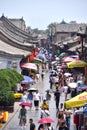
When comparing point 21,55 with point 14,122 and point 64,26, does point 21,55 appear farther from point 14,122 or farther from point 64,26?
point 64,26

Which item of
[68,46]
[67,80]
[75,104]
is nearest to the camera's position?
[75,104]

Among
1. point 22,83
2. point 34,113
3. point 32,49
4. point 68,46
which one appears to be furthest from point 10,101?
point 68,46

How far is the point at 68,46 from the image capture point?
274ft

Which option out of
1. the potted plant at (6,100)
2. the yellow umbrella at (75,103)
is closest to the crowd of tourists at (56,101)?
the yellow umbrella at (75,103)

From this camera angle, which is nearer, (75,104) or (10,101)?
(75,104)

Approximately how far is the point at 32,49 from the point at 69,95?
19409 mm

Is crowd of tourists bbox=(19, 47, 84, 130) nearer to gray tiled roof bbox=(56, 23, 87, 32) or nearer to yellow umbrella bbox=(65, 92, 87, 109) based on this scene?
yellow umbrella bbox=(65, 92, 87, 109)

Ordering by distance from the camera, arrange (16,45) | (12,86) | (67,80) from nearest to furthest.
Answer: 1. (12,86)
2. (67,80)
3. (16,45)

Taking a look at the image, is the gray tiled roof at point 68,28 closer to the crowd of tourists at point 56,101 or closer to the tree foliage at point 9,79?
the crowd of tourists at point 56,101

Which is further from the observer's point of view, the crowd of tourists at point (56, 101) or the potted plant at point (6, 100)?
the potted plant at point (6, 100)

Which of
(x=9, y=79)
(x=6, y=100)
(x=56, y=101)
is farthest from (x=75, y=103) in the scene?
(x=9, y=79)

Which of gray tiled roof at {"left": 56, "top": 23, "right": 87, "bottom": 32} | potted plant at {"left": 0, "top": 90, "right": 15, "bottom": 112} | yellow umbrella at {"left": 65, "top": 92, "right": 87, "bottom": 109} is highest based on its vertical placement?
yellow umbrella at {"left": 65, "top": 92, "right": 87, "bottom": 109}

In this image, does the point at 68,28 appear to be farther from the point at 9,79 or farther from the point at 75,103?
the point at 75,103

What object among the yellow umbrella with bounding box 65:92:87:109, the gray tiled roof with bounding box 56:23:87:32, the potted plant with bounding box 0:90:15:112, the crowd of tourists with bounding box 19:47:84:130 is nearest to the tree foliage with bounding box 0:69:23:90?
the crowd of tourists with bounding box 19:47:84:130
